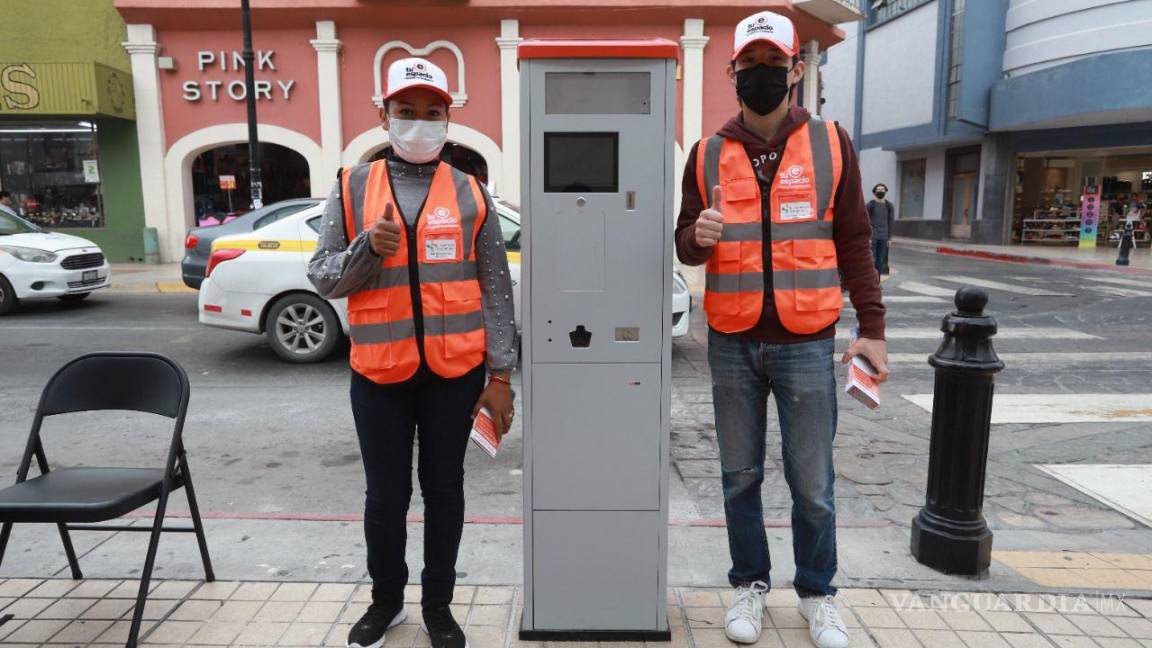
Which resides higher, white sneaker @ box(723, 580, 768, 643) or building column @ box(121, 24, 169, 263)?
building column @ box(121, 24, 169, 263)

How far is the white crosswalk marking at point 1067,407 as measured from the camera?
6.00m

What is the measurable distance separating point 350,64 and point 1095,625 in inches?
646

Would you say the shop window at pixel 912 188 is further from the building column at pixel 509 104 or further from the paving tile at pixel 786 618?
the paving tile at pixel 786 618

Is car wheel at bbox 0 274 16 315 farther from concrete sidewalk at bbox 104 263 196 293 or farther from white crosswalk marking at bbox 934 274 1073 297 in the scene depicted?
white crosswalk marking at bbox 934 274 1073 297

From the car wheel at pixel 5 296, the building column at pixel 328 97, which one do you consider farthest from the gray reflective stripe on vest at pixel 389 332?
the building column at pixel 328 97

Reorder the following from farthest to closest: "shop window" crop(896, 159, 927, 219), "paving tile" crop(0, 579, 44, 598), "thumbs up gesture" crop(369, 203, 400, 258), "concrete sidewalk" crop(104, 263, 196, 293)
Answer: "shop window" crop(896, 159, 927, 219)
"concrete sidewalk" crop(104, 263, 196, 293)
"paving tile" crop(0, 579, 44, 598)
"thumbs up gesture" crop(369, 203, 400, 258)

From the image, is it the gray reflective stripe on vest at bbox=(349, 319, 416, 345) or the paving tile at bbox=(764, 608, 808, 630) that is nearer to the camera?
the gray reflective stripe on vest at bbox=(349, 319, 416, 345)

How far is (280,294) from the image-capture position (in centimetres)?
773

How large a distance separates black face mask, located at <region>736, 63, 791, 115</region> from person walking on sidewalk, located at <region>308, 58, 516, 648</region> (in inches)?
38.3

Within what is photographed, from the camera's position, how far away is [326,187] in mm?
16875

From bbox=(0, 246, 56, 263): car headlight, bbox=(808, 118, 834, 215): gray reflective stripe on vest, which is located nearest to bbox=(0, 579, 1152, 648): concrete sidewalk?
bbox=(808, 118, 834, 215): gray reflective stripe on vest

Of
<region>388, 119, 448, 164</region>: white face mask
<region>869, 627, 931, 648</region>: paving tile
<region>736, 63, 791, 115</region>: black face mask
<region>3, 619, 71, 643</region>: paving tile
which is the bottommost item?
<region>3, 619, 71, 643</region>: paving tile

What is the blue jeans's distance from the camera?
9.00 ft

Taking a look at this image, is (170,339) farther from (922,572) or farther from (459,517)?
(922,572)
